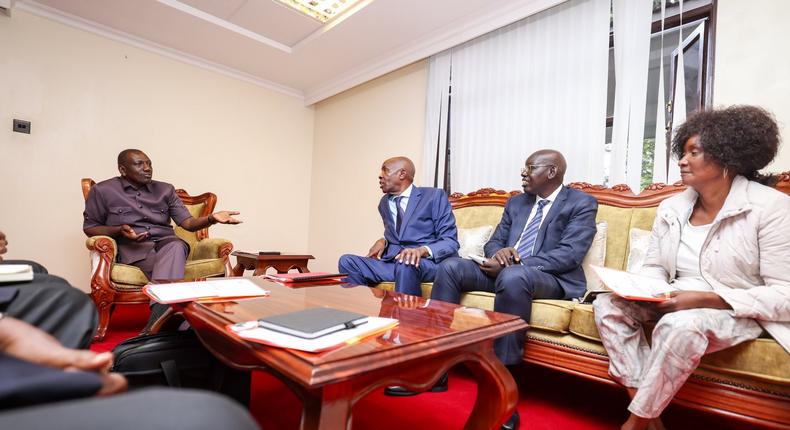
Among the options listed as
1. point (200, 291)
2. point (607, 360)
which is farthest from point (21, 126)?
point (607, 360)

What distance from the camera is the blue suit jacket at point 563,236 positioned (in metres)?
1.87

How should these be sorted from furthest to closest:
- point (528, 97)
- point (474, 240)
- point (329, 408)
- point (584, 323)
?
point (528, 97) < point (474, 240) < point (584, 323) < point (329, 408)

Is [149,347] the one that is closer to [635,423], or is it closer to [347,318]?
[347,318]

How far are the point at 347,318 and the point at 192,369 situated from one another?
74 cm

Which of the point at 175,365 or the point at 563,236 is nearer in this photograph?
the point at 175,365

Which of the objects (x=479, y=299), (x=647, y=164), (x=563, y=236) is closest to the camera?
(x=479, y=299)

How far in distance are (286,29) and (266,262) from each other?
2.13 meters

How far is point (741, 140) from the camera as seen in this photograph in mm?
1436

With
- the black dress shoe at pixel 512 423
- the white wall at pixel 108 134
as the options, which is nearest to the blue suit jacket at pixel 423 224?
the black dress shoe at pixel 512 423

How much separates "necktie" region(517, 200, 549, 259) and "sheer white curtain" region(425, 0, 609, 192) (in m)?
0.62

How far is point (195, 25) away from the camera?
3.44 metres

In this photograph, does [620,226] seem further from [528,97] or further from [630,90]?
[528,97]

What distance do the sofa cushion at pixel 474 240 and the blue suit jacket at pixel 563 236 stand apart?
17 cm

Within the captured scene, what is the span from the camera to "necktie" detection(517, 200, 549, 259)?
2098mm
